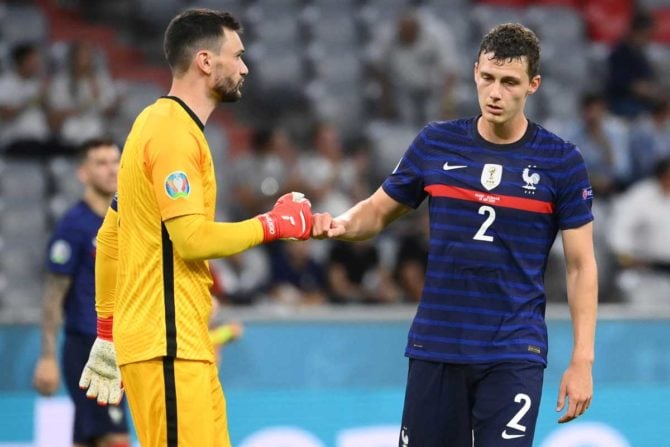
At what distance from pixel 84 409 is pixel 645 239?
4944mm

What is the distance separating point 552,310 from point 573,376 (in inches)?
133

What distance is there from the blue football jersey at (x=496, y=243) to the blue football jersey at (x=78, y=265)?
2.49 metres

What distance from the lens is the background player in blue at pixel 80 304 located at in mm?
6461

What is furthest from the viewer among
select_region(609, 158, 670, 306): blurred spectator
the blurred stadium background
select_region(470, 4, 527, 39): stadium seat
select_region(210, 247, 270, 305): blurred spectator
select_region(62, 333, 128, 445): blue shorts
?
select_region(470, 4, 527, 39): stadium seat

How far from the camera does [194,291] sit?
420 centimetres

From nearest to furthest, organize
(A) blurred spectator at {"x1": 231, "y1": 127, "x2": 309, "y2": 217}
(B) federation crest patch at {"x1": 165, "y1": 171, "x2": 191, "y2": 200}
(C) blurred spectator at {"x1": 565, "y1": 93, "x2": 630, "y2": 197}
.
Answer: (B) federation crest patch at {"x1": 165, "y1": 171, "x2": 191, "y2": 200}, (A) blurred spectator at {"x1": 231, "y1": 127, "x2": 309, "y2": 217}, (C) blurred spectator at {"x1": 565, "y1": 93, "x2": 630, "y2": 197}

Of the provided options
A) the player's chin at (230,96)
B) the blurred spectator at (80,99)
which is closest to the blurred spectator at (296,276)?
the blurred spectator at (80,99)

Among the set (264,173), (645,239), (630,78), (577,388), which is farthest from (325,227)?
(630,78)

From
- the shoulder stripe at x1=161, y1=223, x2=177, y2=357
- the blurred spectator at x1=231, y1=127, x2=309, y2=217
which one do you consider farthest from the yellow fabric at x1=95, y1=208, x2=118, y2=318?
the blurred spectator at x1=231, y1=127, x2=309, y2=217

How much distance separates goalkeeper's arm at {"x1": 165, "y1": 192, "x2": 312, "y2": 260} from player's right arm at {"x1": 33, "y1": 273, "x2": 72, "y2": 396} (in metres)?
2.52

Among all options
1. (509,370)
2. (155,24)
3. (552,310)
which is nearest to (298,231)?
(509,370)

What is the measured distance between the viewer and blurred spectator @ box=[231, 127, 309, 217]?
9586 mm

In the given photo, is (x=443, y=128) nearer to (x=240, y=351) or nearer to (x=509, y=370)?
(x=509, y=370)

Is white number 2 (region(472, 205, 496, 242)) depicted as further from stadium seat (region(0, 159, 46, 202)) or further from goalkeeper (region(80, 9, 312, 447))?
stadium seat (region(0, 159, 46, 202))
